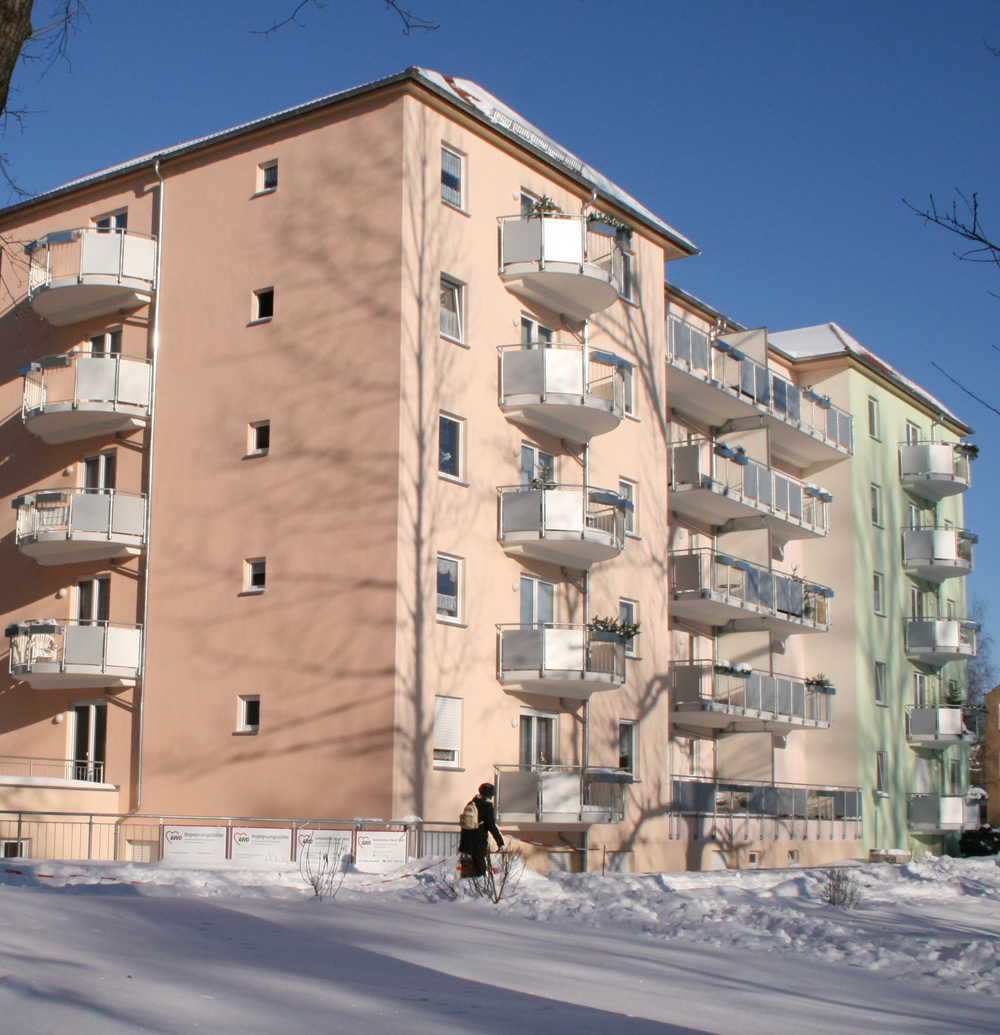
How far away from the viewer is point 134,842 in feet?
89.5

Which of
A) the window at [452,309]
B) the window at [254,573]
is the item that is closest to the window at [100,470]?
the window at [254,573]

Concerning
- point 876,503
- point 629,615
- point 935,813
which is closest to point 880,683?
point 935,813

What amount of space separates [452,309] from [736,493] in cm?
1176

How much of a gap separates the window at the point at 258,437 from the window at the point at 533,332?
225 inches

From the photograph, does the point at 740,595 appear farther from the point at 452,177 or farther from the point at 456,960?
the point at 456,960

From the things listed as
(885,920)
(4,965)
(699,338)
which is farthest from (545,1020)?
(699,338)

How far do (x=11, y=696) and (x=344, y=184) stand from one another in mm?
12999

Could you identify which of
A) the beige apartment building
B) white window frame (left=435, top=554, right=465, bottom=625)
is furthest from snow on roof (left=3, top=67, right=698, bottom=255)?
white window frame (left=435, top=554, right=465, bottom=625)

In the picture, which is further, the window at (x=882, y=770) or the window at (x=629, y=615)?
the window at (x=882, y=770)

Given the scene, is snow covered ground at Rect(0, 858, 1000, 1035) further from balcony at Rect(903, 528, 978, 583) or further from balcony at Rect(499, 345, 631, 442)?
balcony at Rect(903, 528, 978, 583)

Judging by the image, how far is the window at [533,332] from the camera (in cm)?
2983

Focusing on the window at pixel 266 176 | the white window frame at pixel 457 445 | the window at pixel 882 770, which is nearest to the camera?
the white window frame at pixel 457 445

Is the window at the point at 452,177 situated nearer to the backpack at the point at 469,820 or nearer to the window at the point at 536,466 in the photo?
the window at the point at 536,466

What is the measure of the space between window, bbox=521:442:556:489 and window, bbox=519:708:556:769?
4.72 meters
